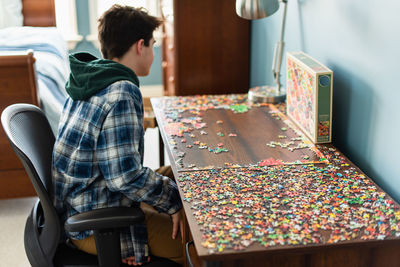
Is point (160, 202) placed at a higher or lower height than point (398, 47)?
lower

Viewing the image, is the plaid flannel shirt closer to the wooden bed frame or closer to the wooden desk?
the wooden desk

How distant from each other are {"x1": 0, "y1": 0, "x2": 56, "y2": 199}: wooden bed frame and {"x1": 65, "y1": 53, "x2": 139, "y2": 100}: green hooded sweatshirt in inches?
40.1

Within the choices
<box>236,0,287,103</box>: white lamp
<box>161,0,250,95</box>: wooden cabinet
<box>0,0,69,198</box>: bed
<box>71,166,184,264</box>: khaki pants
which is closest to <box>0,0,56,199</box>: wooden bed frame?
<box>0,0,69,198</box>: bed

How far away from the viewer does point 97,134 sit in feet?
4.91

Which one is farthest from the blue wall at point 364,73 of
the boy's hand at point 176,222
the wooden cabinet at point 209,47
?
the wooden cabinet at point 209,47

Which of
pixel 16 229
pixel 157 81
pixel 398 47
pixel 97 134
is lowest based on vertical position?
pixel 16 229

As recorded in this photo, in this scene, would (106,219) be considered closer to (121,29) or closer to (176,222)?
(176,222)

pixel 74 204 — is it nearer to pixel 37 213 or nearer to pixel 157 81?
pixel 37 213

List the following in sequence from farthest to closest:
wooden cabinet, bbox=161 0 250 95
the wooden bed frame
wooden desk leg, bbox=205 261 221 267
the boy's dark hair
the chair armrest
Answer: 1. wooden cabinet, bbox=161 0 250 95
2. the wooden bed frame
3. the boy's dark hair
4. the chair armrest
5. wooden desk leg, bbox=205 261 221 267

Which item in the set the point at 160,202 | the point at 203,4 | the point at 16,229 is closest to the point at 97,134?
the point at 160,202

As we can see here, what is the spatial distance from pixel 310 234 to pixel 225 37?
204cm

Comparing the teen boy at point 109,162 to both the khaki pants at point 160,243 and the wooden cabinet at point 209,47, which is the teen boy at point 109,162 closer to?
the khaki pants at point 160,243

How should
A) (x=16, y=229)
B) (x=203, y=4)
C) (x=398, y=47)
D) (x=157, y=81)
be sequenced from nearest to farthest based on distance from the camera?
1. (x=398, y=47)
2. (x=16, y=229)
3. (x=203, y=4)
4. (x=157, y=81)

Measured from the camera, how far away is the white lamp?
1917 mm
